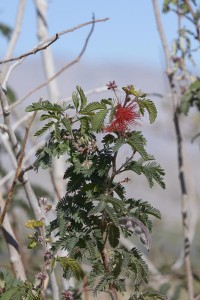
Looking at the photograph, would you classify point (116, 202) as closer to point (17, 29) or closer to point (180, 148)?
point (180, 148)

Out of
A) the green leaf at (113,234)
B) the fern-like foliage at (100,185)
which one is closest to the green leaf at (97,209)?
the fern-like foliage at (100,185)

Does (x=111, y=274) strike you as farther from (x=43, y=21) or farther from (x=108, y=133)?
(x=43, y=21)

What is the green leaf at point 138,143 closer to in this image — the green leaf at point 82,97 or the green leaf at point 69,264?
the green leaf at point 82,97

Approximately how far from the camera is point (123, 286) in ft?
5.31

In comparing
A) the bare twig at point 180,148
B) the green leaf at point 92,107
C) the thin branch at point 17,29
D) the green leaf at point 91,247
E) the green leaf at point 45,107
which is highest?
the thin branch at point 17,29

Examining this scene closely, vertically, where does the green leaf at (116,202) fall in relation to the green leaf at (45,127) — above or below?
below

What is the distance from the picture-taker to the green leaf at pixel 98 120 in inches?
63.4

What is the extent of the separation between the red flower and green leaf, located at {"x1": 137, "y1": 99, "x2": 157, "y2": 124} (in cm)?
2

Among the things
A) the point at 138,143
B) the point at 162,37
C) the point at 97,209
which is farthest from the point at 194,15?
the point at 97,209

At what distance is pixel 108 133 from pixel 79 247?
0.30 m

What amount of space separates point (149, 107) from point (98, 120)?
0.44 feet

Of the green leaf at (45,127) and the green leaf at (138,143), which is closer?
the green leaf at (138,143)

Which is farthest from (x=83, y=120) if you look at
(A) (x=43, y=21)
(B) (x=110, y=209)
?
(A) (x=43, y=21)

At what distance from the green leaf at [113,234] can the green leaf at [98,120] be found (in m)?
0.26
